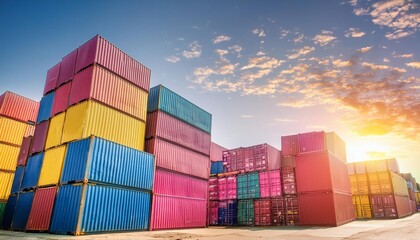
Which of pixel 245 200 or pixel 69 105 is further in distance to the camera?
pixel 245 200

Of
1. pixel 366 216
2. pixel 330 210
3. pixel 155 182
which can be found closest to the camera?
pixel 155 182

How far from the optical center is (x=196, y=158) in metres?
23.4

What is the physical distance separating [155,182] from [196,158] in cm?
559

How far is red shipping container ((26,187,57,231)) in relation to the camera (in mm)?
14344

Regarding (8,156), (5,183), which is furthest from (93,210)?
(8,156)

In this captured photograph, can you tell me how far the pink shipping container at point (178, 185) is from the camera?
19.0m

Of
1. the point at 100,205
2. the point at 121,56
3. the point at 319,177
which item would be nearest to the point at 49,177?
the point at 100,205

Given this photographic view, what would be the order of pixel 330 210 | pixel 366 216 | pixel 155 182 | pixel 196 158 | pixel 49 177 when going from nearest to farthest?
pixel 49 177
pixel 155 182
pixel 330 210
pixel 196 158
pixel 366 216

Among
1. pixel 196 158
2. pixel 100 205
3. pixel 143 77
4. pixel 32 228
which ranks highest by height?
pixel 143 77

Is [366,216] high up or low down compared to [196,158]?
down

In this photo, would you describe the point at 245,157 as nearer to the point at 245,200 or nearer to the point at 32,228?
the point at 245,200

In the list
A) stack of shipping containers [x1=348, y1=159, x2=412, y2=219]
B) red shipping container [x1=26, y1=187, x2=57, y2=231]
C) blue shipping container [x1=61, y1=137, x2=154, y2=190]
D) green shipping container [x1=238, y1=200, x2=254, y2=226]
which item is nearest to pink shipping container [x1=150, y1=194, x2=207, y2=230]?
blue shipping container [x1=61, y1=137, x2=154, y2=190]

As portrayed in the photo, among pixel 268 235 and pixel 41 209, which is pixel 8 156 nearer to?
pixel 41 209

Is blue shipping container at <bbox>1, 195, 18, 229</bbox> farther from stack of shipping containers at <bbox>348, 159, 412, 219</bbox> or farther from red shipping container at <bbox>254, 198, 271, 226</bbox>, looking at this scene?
stack of shipping containers at <bbox>348, 159, 412, 219</bbox>
